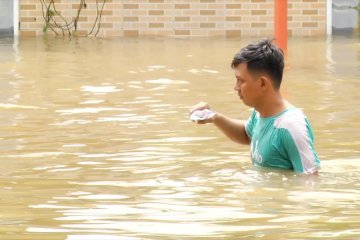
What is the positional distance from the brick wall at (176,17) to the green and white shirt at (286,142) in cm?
1237

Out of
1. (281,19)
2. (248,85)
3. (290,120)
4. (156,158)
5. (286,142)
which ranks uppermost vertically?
(281,19)

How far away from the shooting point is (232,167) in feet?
22.0

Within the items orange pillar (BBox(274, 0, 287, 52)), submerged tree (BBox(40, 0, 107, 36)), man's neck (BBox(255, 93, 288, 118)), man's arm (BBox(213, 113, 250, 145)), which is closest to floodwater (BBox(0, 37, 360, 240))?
man's arm (BBox(213, 113, 250, 145))

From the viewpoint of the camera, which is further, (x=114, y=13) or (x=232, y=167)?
(x=114, y=13)

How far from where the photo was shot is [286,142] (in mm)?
5988

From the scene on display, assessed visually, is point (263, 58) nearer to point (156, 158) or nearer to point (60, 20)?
point (156, 158)

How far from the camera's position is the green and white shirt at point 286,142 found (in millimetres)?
5953

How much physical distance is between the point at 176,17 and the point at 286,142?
41.7 feet

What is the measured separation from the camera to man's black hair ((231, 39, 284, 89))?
608cm

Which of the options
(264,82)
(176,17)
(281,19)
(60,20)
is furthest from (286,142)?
(60,20)

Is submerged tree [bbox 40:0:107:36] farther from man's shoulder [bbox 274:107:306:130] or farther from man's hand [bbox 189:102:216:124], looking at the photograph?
man's shoulder [bbox 274:107:306:130]

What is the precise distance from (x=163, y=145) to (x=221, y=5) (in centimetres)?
1102

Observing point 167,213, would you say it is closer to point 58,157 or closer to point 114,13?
point 58,157

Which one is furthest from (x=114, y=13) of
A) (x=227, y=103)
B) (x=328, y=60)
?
(x=227, y=103)
